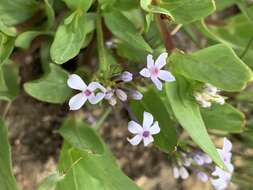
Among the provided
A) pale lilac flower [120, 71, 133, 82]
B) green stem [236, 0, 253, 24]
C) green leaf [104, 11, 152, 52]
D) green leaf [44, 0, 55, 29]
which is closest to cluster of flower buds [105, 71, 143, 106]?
pale lilac flower [120, 71, 133, 82]

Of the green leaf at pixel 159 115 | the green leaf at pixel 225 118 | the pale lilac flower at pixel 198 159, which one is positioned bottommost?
the pale lilac flower at pixel 198 159

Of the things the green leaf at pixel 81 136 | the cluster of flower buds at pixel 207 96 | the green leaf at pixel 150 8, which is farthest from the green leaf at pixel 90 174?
the green leaf at pixel 150 8

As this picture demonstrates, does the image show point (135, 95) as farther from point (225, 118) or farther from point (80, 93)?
point (225, 118)

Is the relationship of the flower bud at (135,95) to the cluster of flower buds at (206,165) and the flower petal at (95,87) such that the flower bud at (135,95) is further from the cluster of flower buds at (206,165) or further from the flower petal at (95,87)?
the cluster of flower buds at (206,165)

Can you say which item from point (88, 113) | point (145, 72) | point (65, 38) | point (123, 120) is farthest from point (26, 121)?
point (145, 72)

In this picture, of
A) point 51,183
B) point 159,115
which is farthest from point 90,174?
point 159,115
